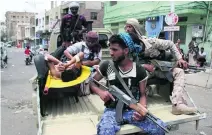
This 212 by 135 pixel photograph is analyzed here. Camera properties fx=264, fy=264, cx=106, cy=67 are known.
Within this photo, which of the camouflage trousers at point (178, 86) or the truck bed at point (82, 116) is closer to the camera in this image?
the truck bed at point (82, 116)

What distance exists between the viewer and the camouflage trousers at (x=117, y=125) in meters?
2.57

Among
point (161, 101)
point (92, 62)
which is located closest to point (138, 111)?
point (161, 101)

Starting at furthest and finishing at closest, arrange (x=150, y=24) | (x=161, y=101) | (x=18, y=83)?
(x=150, y=24)
(x=18, y=83)
(x=161, y=101)

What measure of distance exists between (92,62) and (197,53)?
38.3 feet

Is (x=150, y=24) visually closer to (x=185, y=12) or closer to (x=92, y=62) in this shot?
(x=185, y=12)

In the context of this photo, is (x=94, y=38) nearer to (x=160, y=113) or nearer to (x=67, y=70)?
(x=67, y=70)

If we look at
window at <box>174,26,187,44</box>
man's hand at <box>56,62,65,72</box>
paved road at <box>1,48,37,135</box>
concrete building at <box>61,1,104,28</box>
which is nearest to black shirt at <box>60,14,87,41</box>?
man's hand at <box>56,62,65,72</box>

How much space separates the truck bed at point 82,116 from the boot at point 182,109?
0.21 ft

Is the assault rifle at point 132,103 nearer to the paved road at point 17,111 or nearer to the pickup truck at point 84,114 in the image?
the pickup truck at point 84,114

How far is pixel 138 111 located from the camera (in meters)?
2.63

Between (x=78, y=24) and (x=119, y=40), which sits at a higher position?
(x=78, y=24)

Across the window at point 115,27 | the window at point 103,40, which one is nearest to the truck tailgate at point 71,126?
the window at point 103,40

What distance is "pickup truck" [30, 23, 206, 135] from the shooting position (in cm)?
285

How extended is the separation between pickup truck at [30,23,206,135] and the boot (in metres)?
0.06
